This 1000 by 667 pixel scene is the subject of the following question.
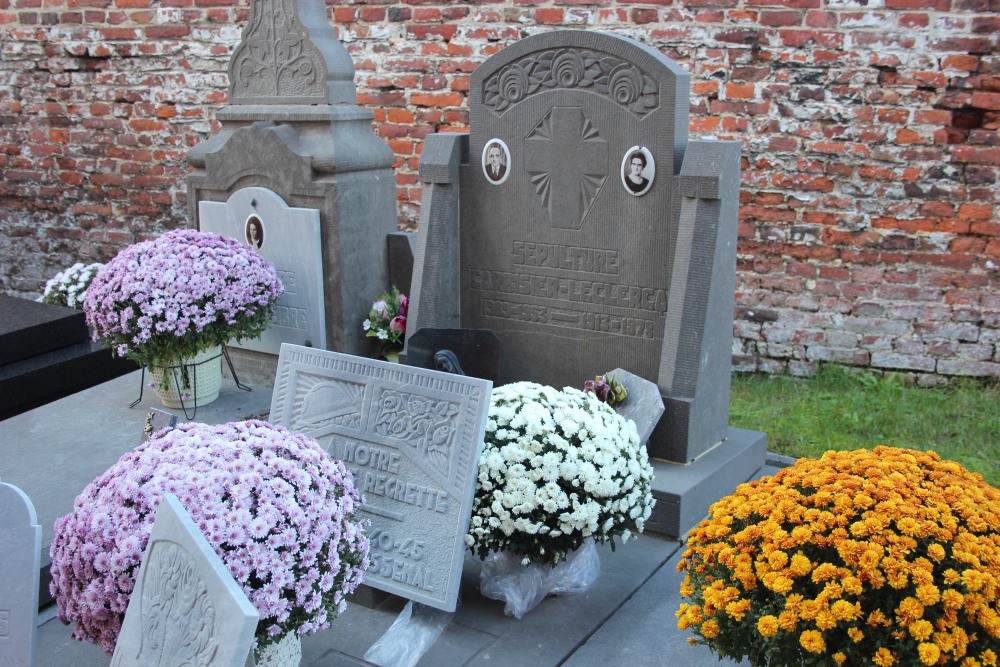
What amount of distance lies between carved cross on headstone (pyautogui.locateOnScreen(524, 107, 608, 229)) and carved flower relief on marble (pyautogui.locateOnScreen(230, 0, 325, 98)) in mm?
1192

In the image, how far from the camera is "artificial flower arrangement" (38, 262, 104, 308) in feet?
16.9

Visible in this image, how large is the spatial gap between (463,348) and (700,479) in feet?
3.68

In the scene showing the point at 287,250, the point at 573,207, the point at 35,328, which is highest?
the point at 573,207

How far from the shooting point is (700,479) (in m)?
3.49

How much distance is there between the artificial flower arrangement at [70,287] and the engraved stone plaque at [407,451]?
8.95 feet

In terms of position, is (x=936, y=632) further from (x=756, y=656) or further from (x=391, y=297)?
(x=391, y=297)

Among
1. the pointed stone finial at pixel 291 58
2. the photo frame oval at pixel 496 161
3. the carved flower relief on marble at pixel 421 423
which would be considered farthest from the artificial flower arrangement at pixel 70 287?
the carved flower relief on marble at pixel 421 423

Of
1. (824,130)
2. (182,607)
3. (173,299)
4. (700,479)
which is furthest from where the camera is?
(824,130)

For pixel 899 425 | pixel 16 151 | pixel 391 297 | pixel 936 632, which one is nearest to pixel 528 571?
pixel 936 632

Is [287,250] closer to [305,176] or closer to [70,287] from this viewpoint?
[305,176]

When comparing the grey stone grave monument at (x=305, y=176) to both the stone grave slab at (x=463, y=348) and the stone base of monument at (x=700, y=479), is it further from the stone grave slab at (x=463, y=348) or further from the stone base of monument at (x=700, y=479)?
the stone base of monument at (x=700, y=479)

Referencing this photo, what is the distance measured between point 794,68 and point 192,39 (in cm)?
410

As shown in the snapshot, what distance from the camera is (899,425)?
182 inches

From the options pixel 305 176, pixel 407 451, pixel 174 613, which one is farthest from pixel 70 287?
pixel 174 613
